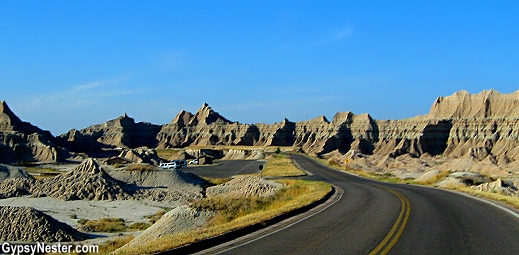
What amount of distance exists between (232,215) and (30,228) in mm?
8545

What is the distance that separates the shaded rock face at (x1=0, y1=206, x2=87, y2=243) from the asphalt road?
11560 mm

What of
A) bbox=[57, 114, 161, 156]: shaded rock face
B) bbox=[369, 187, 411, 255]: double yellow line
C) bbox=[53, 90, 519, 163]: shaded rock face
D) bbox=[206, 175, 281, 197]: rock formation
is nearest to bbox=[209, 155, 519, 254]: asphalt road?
bbox=[369, 187, 411, 255]: double yellow line

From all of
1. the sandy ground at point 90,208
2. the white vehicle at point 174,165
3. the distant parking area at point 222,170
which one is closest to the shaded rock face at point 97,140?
the distant parking area at point 222,170

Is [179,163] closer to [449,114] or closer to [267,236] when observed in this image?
[267,236]

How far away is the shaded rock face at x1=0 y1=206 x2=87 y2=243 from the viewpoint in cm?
2209

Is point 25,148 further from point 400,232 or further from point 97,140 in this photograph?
point 400,232

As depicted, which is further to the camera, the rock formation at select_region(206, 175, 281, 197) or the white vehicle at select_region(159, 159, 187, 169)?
the white vehicle at select_region(159, 159, 187, 169)

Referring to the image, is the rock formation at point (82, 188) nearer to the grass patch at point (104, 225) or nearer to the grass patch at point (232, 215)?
the grass patch at point (104, 225)

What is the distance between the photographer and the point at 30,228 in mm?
22375

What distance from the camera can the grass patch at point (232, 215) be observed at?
12177mm

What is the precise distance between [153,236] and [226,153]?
124162 mm

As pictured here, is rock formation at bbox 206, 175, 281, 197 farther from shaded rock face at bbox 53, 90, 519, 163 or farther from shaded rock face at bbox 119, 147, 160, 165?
shaded rock face at bbox 53, 90, 519, 163

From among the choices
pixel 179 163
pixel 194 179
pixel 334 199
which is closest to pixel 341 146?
pixel 179 163

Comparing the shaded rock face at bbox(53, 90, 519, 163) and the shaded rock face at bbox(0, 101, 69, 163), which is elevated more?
the shaded rock face at bbox(53, 90, 519, 163)
